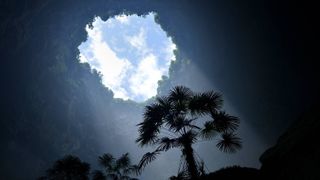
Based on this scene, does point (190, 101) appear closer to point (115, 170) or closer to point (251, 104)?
point (115, 170)

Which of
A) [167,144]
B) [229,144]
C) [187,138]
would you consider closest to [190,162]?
[187,138]

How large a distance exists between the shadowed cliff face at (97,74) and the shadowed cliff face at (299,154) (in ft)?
158

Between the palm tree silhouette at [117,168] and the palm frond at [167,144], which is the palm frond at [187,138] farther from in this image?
the palm tree silhouette at [117,168]

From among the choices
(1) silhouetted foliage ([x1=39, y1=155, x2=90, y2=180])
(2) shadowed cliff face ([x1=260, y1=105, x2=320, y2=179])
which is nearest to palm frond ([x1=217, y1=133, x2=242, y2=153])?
(2) shadowed cliff face ([x1=260, y1=105, x2=320, y2=179])

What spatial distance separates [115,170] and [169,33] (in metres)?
59.7

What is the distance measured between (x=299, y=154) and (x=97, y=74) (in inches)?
3113

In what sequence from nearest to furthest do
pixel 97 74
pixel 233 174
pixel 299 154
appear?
1. pixel 299 154
2. pixel 233 174
3. pixel 97 74

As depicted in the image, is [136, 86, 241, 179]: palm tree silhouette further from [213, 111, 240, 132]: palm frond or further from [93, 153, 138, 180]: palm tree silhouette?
[93, 153, 138, 180]: palm tree silhouette

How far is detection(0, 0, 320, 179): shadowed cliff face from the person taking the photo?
2240 inches

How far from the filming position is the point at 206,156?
90.9 metres

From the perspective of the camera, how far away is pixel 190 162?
10.2m

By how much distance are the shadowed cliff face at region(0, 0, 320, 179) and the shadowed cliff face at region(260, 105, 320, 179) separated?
4814 cm

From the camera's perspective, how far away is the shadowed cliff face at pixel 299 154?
6930 millimetres

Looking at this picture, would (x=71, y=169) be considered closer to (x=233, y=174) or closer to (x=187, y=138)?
(x=233, y=174)
